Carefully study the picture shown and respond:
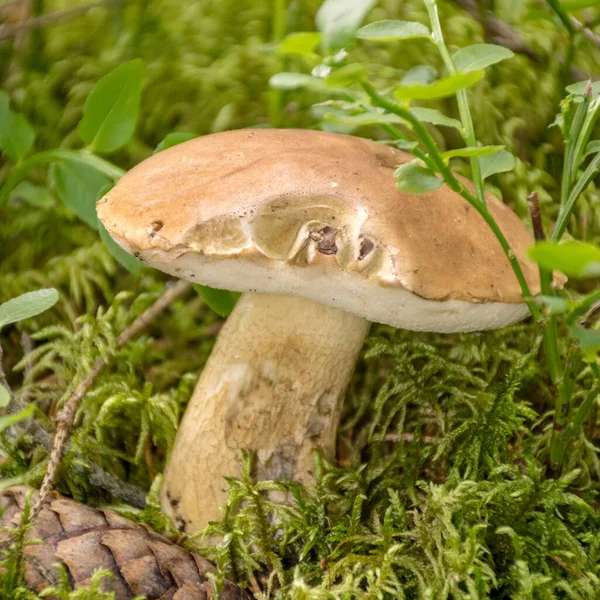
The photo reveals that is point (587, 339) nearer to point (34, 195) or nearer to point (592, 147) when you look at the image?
point (592, 147)

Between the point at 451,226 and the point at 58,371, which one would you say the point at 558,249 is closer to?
the point at 451,226

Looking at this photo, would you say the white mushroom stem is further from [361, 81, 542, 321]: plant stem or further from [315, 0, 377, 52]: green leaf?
[315, 0, 377, 52]: green leaf

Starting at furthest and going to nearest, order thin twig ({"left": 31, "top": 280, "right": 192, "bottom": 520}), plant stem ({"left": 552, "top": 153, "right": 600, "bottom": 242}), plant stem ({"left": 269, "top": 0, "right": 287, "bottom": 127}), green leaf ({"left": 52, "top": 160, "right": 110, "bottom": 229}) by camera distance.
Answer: plant stem ({"left": 269, "top": 0, "right": 287, "bottom": 127}), green leaf ({"left": 52, "top": 160, "right": 110, "bottom": 229}), thin twig ({"left": 31, "top": 280, "right": 192, "bottom": 520}), plant stem ({"left": 552, "top": 153, "right": 600, "bottom": 242})

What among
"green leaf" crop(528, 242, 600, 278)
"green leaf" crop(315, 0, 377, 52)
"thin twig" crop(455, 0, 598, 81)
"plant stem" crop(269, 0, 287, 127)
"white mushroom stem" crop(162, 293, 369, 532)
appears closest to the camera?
"green leaf" crop(528, 242, 600, 278)

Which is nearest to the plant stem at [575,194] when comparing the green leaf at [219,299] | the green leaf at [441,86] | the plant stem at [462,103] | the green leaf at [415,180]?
the plant stem at [462,103]

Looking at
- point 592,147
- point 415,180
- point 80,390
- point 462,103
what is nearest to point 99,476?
point 80,390

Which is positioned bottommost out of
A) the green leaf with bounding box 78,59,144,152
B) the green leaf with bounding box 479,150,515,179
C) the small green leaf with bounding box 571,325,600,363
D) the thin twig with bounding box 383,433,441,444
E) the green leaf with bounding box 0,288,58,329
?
the thin twig with bounding box 383,433,441,444

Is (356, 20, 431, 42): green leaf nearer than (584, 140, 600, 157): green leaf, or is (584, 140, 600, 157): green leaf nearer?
(356, 20, 431, 42): green leaf

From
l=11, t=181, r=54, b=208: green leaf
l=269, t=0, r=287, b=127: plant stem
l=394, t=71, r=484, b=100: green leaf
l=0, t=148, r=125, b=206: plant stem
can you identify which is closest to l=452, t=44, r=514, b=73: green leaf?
l=394, t=71, r=484, b=100: green leaf
